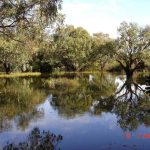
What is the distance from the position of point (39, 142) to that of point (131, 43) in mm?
58695

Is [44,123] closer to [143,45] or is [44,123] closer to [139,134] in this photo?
[139,134]

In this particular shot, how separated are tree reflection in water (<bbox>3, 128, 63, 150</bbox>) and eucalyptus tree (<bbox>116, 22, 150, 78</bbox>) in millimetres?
55095

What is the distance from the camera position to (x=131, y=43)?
70312mm

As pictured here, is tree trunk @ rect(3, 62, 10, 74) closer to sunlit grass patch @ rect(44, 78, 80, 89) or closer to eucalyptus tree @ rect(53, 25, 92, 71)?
eucalyptus tree @ rect(53, 25, 92, 71)

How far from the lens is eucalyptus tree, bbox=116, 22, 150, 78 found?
6969cm

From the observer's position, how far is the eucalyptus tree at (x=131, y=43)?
229ft

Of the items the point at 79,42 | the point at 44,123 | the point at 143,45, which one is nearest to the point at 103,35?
the point at 79,42

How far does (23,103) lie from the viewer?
27484 millimetres

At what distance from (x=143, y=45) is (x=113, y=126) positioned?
53865 millimetres

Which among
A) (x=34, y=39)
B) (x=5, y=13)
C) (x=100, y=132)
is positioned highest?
(x=5, y=13)

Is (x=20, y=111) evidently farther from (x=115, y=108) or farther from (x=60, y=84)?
(x=60, y=84)

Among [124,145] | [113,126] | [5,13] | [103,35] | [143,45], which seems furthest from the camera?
[103,35]

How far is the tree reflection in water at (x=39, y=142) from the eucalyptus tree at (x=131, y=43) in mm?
55095

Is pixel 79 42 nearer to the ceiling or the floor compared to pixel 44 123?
nearer to the ceiling
